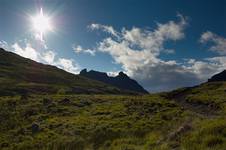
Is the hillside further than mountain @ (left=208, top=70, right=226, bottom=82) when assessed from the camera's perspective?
No

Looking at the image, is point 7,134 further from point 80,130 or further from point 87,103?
point 87,103

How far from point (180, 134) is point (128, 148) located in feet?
9.99

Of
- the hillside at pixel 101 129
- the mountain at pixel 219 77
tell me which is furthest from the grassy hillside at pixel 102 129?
the mountain at pixel 219 77

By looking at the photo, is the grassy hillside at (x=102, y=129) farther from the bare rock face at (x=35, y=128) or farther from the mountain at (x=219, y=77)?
the mountain at (x=219, y=77)

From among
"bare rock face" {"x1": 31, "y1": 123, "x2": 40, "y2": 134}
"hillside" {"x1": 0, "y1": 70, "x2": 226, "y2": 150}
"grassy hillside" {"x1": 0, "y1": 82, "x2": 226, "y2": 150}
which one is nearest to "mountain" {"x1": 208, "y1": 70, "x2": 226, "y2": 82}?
"grassy hillside" {"x1": 0, "y1": 82, "x2": 226, "y2": 150}

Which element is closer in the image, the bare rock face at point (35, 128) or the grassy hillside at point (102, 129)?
the grassy hillside at point (102, 129)

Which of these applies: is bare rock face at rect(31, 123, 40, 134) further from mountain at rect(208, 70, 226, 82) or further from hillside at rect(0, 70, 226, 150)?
mountain at rect(208, 70, 226, 82)

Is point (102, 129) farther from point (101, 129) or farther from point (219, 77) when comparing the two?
point (219, 77)

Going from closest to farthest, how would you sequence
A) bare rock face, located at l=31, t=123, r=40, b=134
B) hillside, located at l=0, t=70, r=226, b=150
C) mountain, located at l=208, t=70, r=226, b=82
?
hillside, located at l=0, t=70, r=226, b=150 < bare rock face, located at l=31, t=123, r=40, b=134 < mountain, located at l=208, t=70, r=226, b=82

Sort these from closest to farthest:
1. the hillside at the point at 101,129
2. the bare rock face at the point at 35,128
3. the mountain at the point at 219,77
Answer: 1. the hillside at the point at 101,129
2. the bare rock face at the point at 35,128
3. the mountain at the point at 219,77

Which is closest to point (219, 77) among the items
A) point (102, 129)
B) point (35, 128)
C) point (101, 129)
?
point (102, 129)

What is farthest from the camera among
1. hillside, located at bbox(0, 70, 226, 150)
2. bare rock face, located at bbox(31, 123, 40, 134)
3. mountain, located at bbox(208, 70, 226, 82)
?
Result: mountain, located at bbox(208, 70, 226, 82)

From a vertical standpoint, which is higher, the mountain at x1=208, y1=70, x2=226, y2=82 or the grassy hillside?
the mountain at x1=208, y1=70, x2=226, y2=82

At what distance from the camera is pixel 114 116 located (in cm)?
3475
